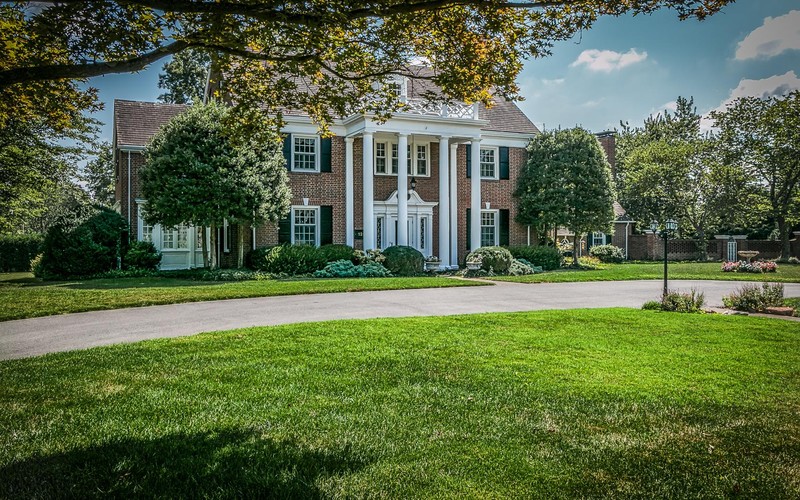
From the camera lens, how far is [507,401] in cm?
530

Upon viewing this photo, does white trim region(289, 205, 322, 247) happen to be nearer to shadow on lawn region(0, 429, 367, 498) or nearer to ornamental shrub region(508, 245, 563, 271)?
ornamental shrub region(508, 245, 563, 271)

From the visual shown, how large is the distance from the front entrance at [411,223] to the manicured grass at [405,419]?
1733 cm

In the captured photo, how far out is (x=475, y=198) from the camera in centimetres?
2578

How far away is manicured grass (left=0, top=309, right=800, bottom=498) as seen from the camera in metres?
3.68

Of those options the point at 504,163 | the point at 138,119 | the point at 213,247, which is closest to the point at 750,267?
the point at 504,163

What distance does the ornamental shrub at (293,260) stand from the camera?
2131 centimetres

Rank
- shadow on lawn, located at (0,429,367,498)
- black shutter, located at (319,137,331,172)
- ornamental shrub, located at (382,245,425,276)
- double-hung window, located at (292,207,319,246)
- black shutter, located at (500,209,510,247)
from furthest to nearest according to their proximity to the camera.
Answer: black shutter, located at (500,209,510,247), black shutter, located at (319,137,331,172), double-hung window, located at (292,207,319,246), ornamental shrub, located at (382,245,425,276), shadow on lawn, located at (0,429,367,498)

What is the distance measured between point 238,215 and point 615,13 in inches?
686

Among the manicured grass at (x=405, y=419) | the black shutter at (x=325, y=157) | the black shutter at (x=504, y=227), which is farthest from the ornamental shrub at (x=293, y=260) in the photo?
the manicured grass at (x=405, y=419)

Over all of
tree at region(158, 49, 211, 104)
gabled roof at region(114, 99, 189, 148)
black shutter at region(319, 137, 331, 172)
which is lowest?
black shutter at region(319, 137, 331, 172)

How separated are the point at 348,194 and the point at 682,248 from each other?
2687 cm

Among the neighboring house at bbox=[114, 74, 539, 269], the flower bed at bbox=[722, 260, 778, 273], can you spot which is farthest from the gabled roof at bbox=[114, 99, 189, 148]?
the flower bed at bbox=[722, 260, 778, 273]

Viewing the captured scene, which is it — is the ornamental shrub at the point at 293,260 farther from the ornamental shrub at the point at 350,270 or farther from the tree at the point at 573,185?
the tree at the point at 573,185

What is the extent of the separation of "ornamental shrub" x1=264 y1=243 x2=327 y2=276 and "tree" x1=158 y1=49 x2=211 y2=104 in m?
25.5
